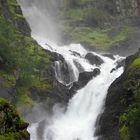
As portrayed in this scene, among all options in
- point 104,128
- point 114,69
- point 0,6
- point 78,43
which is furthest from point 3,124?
point 78,43

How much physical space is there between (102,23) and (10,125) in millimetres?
134540

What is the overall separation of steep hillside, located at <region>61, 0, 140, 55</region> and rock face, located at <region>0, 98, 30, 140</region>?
108119 mm

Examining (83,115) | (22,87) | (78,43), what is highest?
(78,43)

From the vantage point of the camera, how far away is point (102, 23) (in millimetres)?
179375

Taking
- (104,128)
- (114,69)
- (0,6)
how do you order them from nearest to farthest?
1. (104,128)
2. (114,69)
3. (0,6)

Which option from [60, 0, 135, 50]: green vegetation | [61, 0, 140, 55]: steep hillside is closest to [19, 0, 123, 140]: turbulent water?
[61, 0, 140, 55]: steep hillside

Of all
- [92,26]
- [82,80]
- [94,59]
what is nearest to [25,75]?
[82,80]

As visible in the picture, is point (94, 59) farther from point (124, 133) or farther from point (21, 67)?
point (124, 133)

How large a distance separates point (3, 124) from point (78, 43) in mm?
113884

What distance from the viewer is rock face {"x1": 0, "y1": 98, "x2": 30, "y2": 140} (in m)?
47.4

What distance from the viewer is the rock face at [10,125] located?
47.4m

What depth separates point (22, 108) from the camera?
83562 mm

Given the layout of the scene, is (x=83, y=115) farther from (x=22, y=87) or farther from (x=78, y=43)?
(x=78, y=43)

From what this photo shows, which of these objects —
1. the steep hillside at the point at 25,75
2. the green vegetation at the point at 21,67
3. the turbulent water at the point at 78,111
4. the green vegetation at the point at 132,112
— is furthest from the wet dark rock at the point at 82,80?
the green vegetation at the point at 132,112
